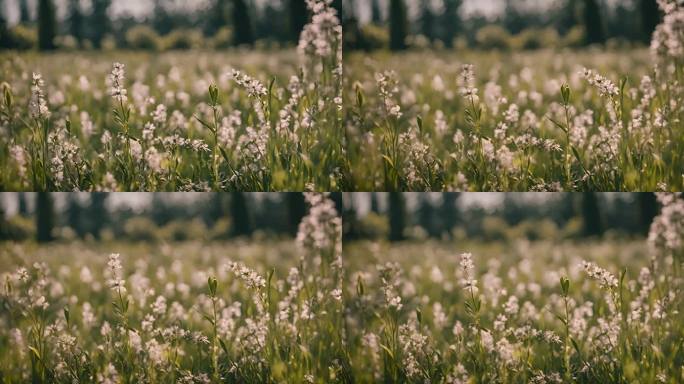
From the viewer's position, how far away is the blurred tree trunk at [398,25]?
2.44m

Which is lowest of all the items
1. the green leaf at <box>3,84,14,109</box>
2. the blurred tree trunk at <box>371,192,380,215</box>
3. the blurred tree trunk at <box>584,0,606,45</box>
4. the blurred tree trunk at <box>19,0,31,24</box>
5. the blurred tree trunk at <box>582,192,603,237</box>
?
the blurred tree trunk at <box>582,192,603,237</box>

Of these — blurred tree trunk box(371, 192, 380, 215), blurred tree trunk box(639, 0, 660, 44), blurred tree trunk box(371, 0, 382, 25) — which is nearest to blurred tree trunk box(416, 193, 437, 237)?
blurred tree trunk box(371, 192, 380, 215)

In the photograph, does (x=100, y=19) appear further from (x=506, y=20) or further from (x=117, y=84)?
(x=506, y=20)

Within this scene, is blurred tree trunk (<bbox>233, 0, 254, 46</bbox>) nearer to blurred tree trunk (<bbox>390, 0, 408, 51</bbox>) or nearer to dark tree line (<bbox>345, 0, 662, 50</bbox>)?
dark tree line (<bbox>345, 0, 662, 50</bbox>)

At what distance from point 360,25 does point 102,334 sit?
152 cm

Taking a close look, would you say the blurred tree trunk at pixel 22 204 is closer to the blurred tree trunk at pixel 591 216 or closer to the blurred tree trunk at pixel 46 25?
the blurred tree trunk at pixel 46 25

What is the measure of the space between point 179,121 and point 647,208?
1.77 meters

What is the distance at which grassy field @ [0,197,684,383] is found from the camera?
2.38 metres

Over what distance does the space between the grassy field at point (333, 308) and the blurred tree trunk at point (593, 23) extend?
0.67m

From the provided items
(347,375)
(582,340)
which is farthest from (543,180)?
(347,375)

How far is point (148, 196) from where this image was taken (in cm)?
243

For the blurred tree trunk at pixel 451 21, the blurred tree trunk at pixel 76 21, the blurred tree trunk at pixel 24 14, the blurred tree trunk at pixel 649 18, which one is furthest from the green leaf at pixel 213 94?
the blurred tree trunk at pixel 649 18

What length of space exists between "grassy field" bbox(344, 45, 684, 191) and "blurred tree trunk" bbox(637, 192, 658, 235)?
0.03 m

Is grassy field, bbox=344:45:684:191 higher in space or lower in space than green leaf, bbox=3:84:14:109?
lower
